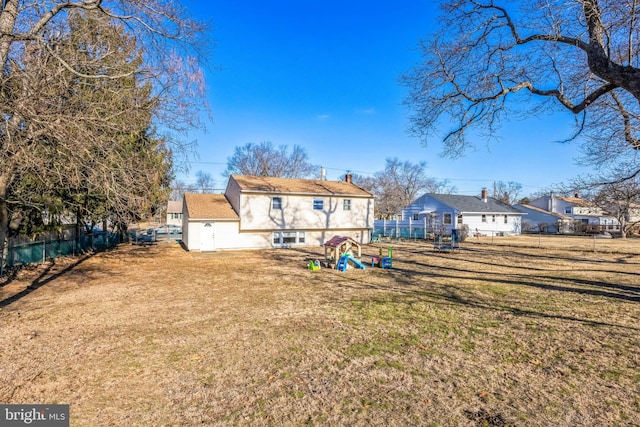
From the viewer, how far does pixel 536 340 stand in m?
5.96

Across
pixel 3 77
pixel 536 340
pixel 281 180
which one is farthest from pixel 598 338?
pixel 281 180

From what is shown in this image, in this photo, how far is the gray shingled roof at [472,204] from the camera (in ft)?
119

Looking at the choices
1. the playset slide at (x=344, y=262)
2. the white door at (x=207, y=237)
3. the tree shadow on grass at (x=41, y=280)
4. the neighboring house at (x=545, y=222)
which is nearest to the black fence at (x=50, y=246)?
the tree shadow on grass at (x=41, y=280)

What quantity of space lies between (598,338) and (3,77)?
A: 1261cm

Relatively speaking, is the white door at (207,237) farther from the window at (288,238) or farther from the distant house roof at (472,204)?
the distant house roof at (472,204)

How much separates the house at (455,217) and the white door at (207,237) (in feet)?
62.7

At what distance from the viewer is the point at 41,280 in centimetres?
1208

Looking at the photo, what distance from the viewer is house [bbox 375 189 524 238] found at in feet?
115

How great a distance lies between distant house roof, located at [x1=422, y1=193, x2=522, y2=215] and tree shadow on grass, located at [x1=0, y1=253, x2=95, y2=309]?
1316 inches

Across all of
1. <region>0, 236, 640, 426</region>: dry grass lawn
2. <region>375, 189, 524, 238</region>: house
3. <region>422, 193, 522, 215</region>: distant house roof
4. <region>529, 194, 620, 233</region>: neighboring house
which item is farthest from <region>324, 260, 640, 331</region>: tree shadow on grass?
<region>529, 194, 620, 233</region>: neighboring house

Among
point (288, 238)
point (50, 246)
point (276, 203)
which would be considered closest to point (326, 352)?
point (50, 246)

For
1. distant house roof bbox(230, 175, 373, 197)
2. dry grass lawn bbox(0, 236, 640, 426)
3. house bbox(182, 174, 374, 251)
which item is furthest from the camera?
distant house roof bbox(230, 175, 373, 197)

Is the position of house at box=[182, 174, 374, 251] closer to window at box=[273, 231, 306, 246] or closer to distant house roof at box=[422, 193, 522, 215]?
window at box=[273, 231, 306, 246]

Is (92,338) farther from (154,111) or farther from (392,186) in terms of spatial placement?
(392,186)
